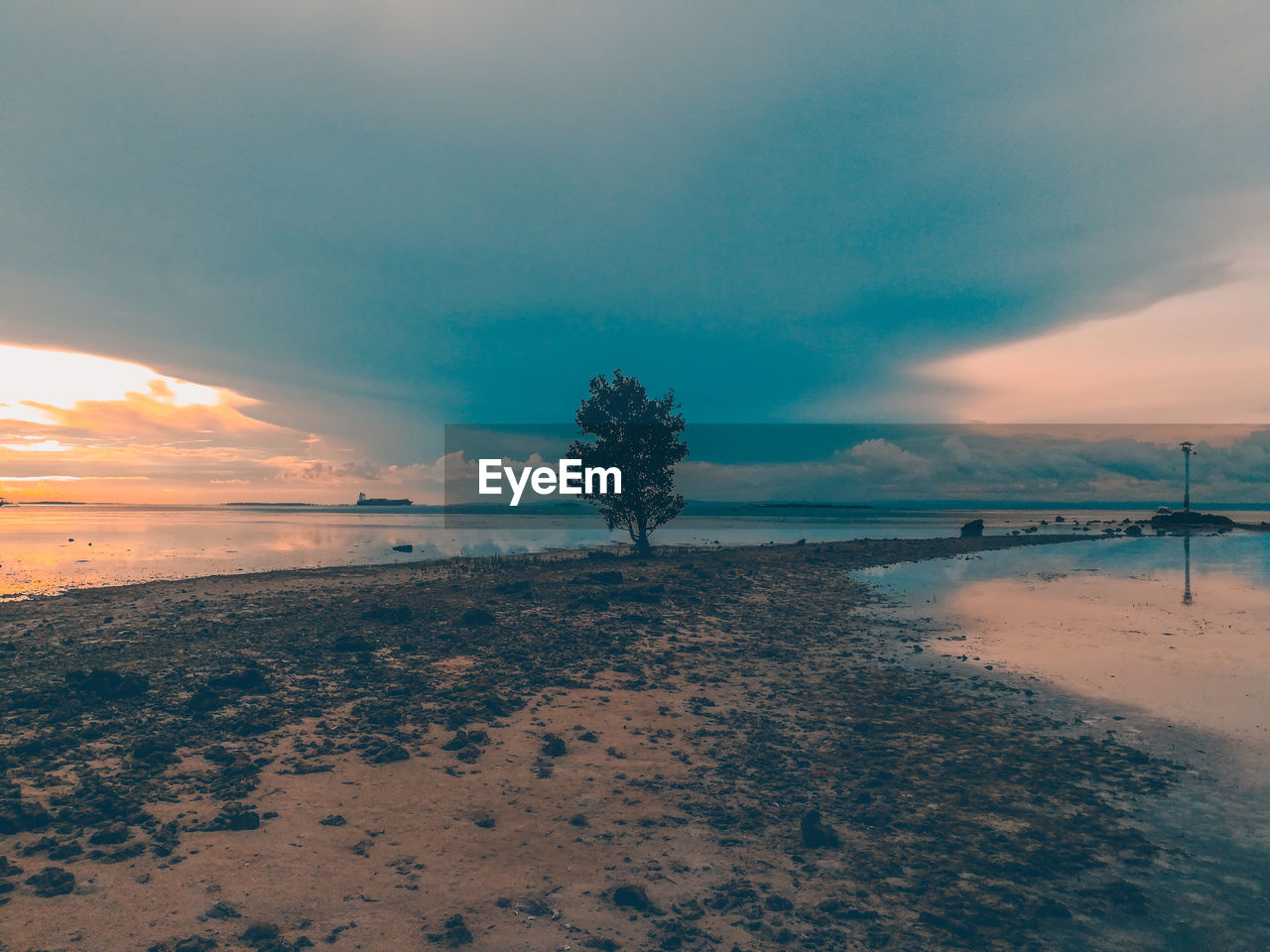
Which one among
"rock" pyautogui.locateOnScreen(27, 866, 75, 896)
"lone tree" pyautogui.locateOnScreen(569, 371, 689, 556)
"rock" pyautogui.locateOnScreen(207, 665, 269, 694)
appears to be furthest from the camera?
"lone tree" pyautogui.locateOnScreen(569, 371, 689, 556)

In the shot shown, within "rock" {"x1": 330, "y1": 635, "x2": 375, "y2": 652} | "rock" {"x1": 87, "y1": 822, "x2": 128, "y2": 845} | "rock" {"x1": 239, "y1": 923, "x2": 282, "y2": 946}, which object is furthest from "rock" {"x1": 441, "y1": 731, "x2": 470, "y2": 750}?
"rock" {"x1": 330, "y1": 635, "x2": 375, "y2": 652}

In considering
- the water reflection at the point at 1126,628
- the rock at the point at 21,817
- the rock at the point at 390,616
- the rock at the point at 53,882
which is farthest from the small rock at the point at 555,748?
the water reflection at the point at 1126,628

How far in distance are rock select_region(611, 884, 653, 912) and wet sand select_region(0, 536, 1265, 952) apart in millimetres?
38

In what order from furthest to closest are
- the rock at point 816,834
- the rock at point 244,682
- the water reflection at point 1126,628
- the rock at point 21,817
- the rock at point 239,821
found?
the rock at point 244,682 → the water reflection at point 1126,628 → the rock at point 239,821 → the rock at point 21,817 → the rock at point 816,834

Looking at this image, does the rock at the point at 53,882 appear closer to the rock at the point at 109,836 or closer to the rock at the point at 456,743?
the rock at the point at 109,836

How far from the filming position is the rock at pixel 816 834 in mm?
9344

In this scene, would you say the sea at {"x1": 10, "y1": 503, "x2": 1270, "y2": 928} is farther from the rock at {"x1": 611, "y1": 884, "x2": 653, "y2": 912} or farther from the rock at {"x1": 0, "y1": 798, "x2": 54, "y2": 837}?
the rock at {"x1": 0, "y1": 798, "x2": 54, "y2": 837}

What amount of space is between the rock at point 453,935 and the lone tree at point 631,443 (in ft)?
120

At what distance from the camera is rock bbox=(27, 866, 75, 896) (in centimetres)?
818

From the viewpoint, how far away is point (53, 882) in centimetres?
834

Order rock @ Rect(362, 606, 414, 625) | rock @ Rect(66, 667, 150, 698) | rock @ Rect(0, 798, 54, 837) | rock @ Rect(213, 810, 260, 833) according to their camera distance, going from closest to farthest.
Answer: rock @ Rect(0, 798, 54, 837) → rock @ Rect(213, 810, 260, 833) → rock @ Rect(66, 667, 150, 698) → rock @ Rect(362, 606, 414, 625)

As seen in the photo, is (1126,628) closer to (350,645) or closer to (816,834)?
(816,834)

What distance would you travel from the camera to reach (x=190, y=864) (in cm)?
882

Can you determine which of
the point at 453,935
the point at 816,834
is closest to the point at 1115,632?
the point at 816,834
